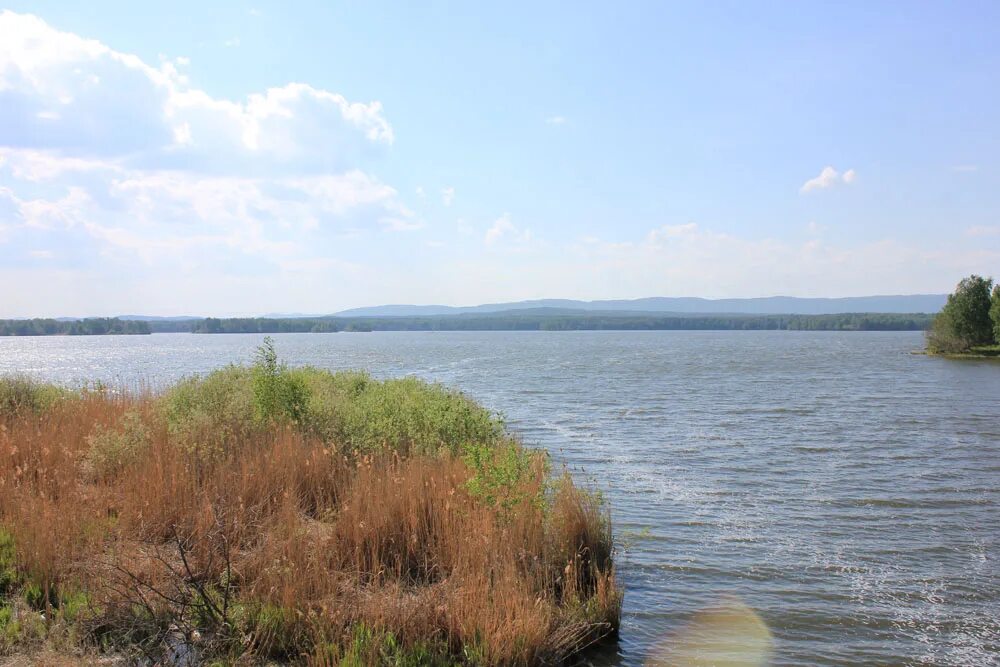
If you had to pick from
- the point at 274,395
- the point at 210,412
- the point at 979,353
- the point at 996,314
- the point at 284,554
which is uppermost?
the point at 996,314

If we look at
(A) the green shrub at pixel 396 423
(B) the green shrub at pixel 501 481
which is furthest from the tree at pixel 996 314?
(B) the green shrub at pixel 501 481

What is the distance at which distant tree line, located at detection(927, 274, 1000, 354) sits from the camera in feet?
301

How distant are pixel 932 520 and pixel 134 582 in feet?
51.7

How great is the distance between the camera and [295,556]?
8.34 m

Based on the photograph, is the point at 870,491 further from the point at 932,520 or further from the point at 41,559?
the point at 41,559

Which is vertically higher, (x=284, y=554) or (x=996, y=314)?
(x=996, y=314)

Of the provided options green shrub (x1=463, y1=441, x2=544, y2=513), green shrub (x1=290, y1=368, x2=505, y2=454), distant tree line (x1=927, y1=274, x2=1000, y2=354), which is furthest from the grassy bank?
green shrub (x1=463, y1=441, x2=544, y2=513)

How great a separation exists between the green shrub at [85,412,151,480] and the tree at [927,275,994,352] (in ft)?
342

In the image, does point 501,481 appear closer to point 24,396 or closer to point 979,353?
point 24,396

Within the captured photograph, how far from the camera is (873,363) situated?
3029 inches

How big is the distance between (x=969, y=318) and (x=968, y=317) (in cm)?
19

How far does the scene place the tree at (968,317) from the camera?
3610 inches

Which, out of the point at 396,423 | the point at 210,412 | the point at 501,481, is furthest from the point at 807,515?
the point at 210,412

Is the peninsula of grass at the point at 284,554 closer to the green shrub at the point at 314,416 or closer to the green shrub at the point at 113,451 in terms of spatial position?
the green shrub at the point at 113,451
